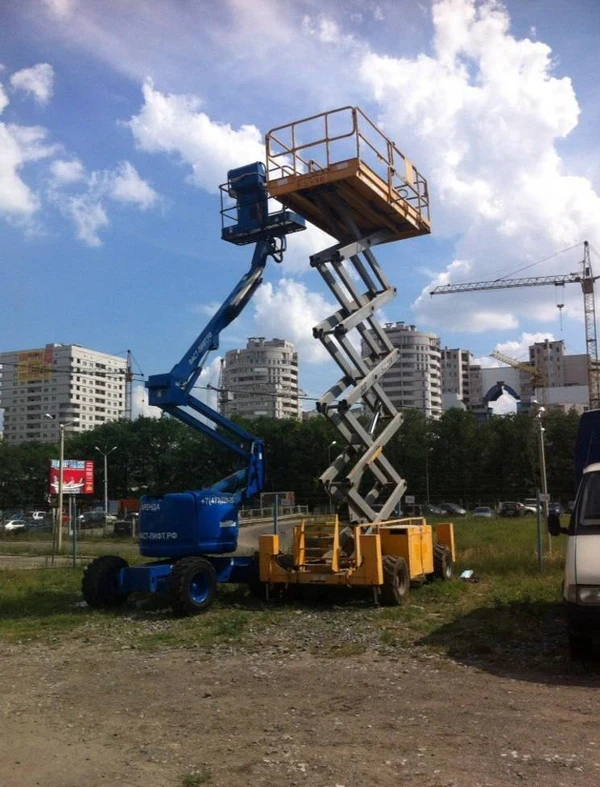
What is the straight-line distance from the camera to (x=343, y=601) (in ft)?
47.8

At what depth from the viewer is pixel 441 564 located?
16.7 m

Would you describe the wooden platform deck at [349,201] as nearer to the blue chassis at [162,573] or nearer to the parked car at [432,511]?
→ the blue chassis at [162,573]

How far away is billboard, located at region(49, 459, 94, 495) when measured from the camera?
44.2m

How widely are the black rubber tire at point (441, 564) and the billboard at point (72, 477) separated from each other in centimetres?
3169

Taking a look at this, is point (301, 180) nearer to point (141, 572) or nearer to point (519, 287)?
point (141, 572)

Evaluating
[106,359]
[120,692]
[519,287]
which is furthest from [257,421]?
[120,692]

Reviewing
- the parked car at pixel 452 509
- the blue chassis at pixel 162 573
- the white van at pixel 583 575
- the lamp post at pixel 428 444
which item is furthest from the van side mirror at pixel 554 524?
the lamp post at pixel 428 444

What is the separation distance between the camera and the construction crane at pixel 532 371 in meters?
120

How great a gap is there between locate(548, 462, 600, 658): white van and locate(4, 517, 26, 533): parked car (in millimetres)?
55876

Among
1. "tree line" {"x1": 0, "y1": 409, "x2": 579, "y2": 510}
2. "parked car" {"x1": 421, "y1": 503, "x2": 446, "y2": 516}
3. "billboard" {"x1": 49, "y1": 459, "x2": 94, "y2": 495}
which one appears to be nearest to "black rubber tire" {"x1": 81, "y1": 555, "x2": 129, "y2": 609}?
"billboard" {"x1": 49, "y1": 459, "x2": 94, "y2": 495}

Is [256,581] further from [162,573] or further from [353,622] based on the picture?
[353,622]

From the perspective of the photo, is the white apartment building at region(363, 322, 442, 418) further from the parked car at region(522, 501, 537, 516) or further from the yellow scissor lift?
the yellow scissor lift

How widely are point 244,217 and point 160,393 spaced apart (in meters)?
4.74

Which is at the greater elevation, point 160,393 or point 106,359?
point 106,359
